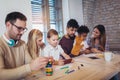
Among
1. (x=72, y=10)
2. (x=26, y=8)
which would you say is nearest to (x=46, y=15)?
(x=72, y=10)

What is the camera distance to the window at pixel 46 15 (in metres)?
3.53

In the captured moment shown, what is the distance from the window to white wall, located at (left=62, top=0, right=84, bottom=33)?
4.6 inches

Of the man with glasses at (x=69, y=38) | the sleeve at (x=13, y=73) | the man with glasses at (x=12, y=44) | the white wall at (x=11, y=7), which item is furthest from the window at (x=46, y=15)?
the sleeve at (x=13, y=73)

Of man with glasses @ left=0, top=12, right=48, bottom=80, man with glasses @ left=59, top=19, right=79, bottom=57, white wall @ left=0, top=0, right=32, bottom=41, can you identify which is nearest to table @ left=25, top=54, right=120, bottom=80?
man with glasses @ left=0, top=12, right=48, bottom=80

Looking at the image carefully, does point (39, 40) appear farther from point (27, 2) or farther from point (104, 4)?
point (104, 4)

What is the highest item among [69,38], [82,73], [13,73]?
[69,38]

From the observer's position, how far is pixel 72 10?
13.3 ft

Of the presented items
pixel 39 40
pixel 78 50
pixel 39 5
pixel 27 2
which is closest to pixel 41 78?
pixel 39 40

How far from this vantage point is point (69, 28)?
2.71m

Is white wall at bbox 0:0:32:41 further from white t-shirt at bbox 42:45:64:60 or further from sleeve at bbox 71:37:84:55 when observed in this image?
sleeve at bbox 71:37:84:55

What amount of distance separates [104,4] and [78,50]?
2.29 m

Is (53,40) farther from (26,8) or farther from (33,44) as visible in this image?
(26,8)

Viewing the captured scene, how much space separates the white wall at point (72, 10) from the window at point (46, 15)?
117 mm

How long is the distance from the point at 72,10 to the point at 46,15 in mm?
717
